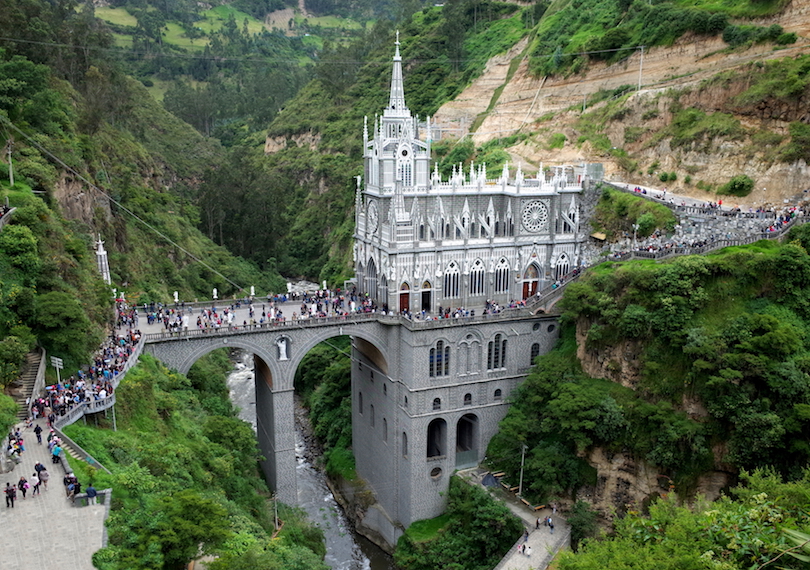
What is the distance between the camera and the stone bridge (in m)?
47.3

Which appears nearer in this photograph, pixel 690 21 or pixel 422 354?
pixel 422 354

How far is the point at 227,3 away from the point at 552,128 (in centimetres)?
14877

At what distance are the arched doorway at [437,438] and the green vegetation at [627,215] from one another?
1948 cm

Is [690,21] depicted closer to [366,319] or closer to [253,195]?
[366,319]

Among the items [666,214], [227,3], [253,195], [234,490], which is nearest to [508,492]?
[234,490]

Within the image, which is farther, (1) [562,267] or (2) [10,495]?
(1) [562,267]

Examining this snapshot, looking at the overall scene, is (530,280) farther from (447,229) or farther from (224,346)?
(224,346)

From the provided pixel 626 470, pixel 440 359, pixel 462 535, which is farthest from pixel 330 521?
pixel 626 470

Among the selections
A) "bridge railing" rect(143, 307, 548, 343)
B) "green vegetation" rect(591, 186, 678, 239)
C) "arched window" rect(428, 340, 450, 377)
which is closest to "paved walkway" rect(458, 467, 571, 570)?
"arched window" rect(428, 340, 450, 377)

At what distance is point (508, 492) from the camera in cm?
4803

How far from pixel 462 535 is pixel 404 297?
16.7 meters

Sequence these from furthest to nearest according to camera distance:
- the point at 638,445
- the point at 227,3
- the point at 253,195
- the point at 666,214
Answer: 1. the point at 227,3
2. the point at 253,195
3. the point at 666,214
4. the point at 638,445

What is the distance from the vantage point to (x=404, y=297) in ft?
166

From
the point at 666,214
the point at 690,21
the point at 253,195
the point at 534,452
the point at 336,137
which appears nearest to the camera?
the point at 534,452
